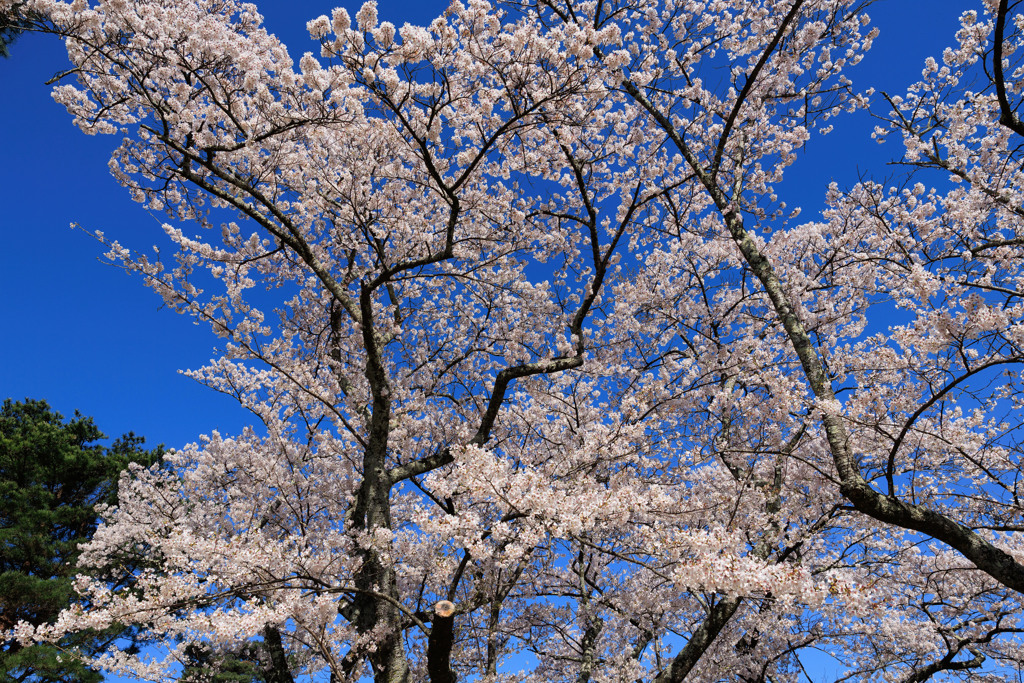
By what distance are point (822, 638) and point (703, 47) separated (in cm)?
946

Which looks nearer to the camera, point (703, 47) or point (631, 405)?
point (631, 405)

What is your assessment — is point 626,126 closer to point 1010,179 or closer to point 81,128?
point 1010,179

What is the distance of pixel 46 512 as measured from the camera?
15.2 meters

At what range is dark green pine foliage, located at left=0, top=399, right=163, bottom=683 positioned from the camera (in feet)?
39.2

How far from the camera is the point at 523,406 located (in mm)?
10203

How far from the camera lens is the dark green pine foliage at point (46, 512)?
39.2 feet

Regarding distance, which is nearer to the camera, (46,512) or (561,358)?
(561,358)

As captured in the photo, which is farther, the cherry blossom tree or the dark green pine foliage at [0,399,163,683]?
the dark green pine foliage at [0,399,163,683]

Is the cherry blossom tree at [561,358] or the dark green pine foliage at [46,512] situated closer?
the cherry blossom tree at [561,358]

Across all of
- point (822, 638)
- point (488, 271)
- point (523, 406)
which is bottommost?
point (822, 638)

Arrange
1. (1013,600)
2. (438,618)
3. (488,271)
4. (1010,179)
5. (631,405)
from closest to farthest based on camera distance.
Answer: (438,618) → (631,405) → (1010,179) → (1013,600) → (488,271)

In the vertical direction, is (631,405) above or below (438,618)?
above

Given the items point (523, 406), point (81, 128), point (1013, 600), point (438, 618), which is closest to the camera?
point (438, 618)

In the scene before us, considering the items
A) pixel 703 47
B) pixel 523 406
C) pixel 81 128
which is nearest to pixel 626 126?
pixel 703 47
